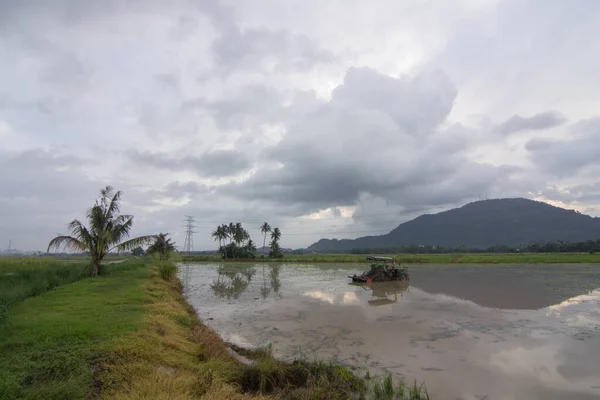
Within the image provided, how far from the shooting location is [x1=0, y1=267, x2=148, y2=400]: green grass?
4.36m

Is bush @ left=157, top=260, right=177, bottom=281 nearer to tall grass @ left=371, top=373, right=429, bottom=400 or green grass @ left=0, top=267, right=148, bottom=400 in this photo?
green grass @ left=0, top=267, right=148, bottom=400

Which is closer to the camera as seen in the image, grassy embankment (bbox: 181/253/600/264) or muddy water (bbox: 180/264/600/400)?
muddy water (bbox: 180/264/600/400)

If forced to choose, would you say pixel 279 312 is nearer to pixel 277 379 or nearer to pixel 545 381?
pixel 277 379

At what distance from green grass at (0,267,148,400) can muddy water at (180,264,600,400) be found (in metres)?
3.42

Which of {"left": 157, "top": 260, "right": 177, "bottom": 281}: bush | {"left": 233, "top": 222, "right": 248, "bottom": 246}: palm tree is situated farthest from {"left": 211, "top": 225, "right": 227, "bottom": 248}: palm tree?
{"left": 157, "top": 260, "right": 177, "bottom": 281}: bush

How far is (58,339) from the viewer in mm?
6484

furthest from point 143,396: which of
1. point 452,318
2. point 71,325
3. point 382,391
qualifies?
point 452,318

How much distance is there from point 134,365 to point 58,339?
7.70 feet

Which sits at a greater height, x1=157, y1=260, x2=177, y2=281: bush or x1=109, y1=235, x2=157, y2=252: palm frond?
x1=109, y1=235, x2=157, y2=252: palm frond

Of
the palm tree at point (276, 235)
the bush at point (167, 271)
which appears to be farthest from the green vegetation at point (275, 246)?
the bush at point (167, 271)

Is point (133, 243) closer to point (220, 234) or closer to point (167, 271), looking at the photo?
point (167, 271)

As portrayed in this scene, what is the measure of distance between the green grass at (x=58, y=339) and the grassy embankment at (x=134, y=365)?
0.6 inches

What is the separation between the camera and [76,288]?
44.7ft

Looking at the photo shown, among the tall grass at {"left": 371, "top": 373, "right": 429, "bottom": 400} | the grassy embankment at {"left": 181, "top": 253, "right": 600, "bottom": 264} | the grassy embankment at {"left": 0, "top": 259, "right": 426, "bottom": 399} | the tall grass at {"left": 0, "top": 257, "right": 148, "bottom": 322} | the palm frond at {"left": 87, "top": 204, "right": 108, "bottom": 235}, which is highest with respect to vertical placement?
the palm frond at {"left": 87, "top": 204, "right": 108, "bottom": 235}
